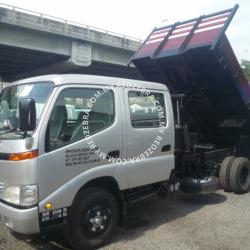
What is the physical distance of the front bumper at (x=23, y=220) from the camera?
4125 millimetres

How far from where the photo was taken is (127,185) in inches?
206

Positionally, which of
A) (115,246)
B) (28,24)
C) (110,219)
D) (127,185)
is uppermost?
(28,24)

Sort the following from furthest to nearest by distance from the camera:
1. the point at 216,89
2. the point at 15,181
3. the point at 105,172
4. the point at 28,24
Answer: the point at 28,24 → the point at 216,89 → the point at 105,172 → the point at 15,181

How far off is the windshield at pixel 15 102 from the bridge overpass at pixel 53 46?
41.5ft

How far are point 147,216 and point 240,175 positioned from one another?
8.08ft

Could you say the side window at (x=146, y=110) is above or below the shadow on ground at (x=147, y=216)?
above

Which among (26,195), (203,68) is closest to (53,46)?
(203,68)

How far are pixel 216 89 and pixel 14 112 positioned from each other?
4.26m

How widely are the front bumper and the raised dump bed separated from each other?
412 centimetres

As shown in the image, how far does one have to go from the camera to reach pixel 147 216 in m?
6.25

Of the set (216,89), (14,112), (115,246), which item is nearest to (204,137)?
(216,89)

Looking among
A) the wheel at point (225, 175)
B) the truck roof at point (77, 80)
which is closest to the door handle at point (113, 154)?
the truck roof at point (77, 80)

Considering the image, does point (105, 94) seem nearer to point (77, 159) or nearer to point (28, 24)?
point (77, 159)

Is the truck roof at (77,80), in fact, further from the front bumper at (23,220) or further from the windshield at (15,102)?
the front bumper at (23,220)
